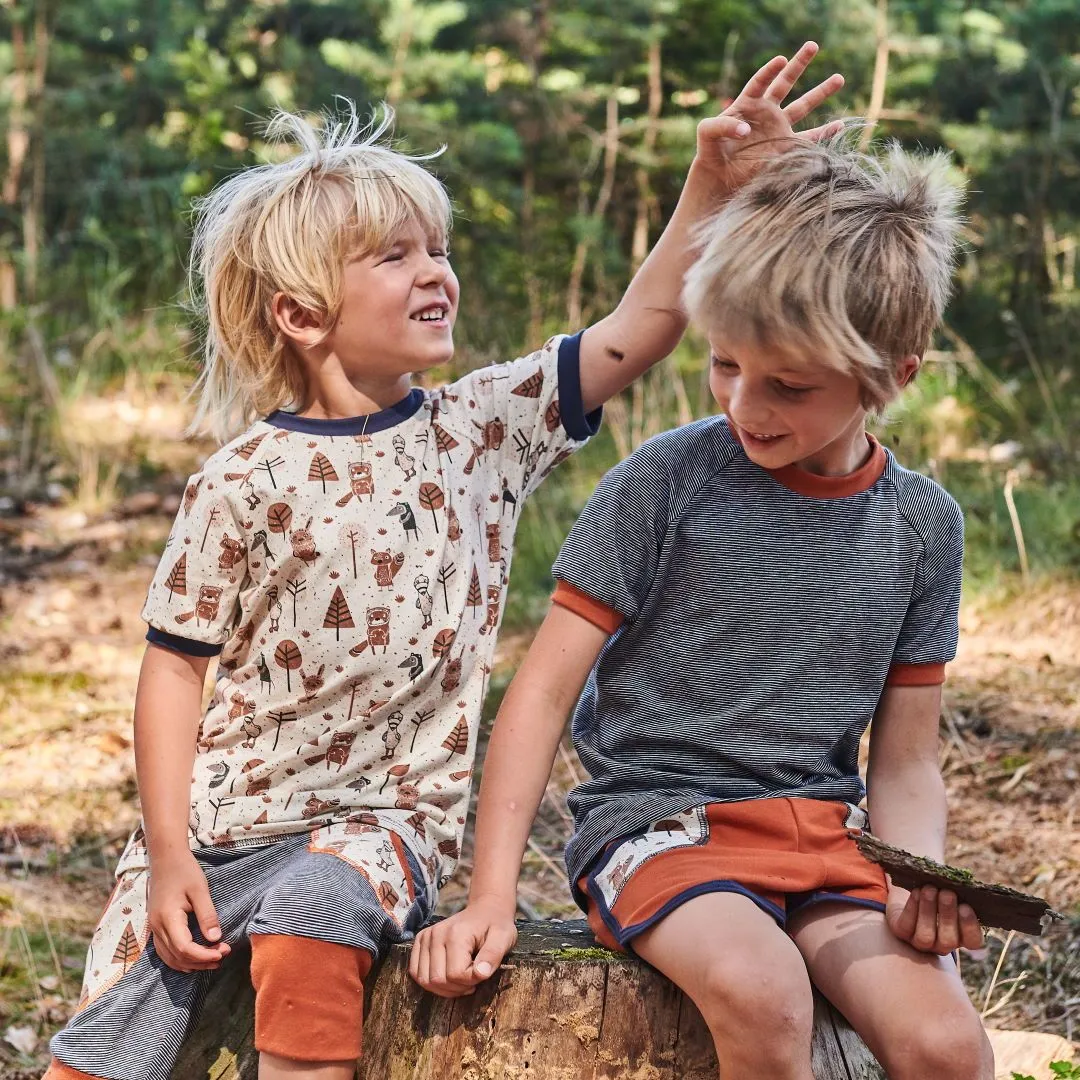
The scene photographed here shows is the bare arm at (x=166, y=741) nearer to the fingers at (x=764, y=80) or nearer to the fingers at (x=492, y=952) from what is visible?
the fingers at (x=492, y=952)

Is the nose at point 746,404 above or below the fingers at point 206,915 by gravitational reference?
above

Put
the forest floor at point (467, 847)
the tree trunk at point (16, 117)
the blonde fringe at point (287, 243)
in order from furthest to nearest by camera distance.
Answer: the tree trunk at point (16, 117), the forest floor at point (467, 847), the blonde fringe at point (287, 243)

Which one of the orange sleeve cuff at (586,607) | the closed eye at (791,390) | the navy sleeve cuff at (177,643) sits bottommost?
the navy sleeve cuff at (177,643)

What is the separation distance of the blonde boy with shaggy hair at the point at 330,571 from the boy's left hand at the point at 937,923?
74 cm

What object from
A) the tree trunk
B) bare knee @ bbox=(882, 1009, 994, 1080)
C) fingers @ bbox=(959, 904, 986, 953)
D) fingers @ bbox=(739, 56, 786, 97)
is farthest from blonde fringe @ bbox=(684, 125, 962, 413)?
the tree trunk

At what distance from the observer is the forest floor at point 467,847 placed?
291cm

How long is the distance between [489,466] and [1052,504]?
316 cm

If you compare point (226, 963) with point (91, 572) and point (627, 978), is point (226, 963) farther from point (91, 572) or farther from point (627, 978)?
point (91, 572)

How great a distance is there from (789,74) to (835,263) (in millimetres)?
360

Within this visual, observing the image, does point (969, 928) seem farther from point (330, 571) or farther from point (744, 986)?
point (330, 571)

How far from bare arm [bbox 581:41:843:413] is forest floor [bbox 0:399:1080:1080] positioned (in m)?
1.26

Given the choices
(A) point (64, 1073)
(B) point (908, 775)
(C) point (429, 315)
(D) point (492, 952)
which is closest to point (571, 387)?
(C) point (429, 315)

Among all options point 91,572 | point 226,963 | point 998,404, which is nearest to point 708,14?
point 998,404

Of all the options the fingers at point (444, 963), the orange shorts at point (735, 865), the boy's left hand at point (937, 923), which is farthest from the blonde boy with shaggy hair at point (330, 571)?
the boy's left hand at point (937, 923)
